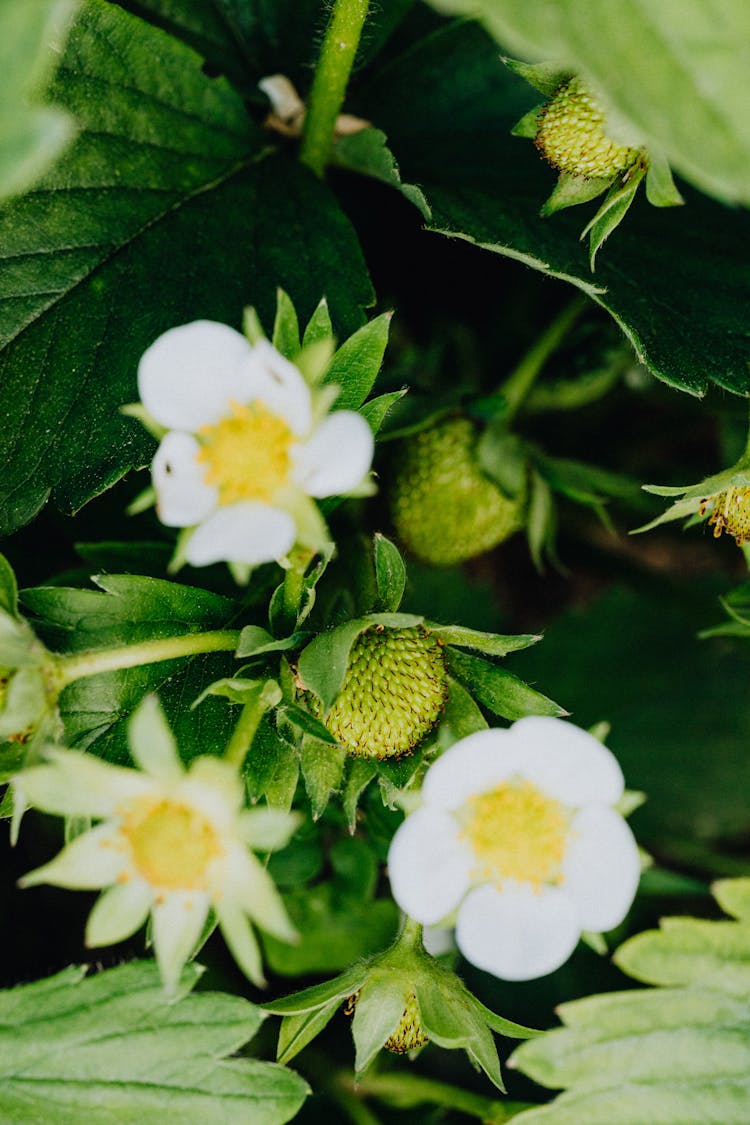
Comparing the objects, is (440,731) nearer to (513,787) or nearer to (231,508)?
(513,787)

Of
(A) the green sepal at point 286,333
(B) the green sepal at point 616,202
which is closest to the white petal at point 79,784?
(A) the green sepal at point 286,333

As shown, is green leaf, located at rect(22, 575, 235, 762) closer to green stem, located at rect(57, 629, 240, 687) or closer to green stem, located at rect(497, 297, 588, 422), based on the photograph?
green stem, located at rect(57, 629, 240, 687)

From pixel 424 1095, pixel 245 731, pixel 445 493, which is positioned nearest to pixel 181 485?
pixel 245 731

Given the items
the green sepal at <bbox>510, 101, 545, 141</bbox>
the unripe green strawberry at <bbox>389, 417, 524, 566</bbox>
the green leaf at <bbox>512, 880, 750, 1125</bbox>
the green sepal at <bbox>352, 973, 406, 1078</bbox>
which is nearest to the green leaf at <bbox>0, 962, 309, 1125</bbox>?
the green sepal at <bbox>352, 973, 406, 1078</bbox>

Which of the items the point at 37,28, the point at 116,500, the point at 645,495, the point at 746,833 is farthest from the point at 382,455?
the point at 746,833

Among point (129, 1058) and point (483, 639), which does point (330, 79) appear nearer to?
point (483, 639)
